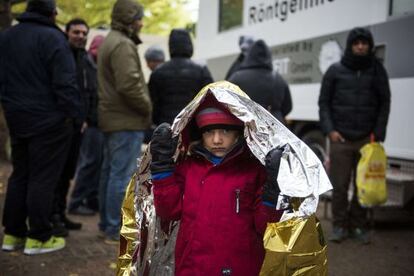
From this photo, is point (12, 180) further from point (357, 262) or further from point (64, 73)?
point (357, 262)

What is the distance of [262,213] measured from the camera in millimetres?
2229

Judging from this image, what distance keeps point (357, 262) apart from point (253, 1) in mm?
5228

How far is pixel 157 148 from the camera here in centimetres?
231

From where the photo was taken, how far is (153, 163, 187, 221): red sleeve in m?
2.35

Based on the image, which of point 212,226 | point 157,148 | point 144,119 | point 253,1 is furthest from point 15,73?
point 253,1

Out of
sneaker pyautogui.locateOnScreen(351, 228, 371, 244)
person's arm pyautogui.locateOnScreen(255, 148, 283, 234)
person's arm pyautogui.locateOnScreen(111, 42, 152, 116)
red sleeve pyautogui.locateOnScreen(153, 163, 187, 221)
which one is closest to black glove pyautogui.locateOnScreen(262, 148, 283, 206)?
person's arm pyautogui.locateOnScreen(255, 148, 283, 234)

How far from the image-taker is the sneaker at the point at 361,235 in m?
5.18

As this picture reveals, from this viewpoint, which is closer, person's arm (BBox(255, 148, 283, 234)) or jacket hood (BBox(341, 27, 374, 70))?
person's arm (BBox(255, 148, 283, 234))

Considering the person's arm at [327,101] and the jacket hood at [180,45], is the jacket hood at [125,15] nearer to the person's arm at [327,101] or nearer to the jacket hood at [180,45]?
the jacket hood at [180,45]

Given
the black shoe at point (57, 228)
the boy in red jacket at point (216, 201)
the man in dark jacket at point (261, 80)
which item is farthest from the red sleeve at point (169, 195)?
the man in dark jacket at point (261, 80)

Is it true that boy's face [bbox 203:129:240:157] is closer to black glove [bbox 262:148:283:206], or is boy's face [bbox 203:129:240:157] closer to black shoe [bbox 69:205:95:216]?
black glove [bbox 262:148:283:206]

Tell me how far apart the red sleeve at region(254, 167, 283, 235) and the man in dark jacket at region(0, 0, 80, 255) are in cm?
218

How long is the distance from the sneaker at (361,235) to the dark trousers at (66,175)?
2942 mm

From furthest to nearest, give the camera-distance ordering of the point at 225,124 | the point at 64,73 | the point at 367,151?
1. the point at 367,151
2. the point at 64,73
3. the point at 225,124
